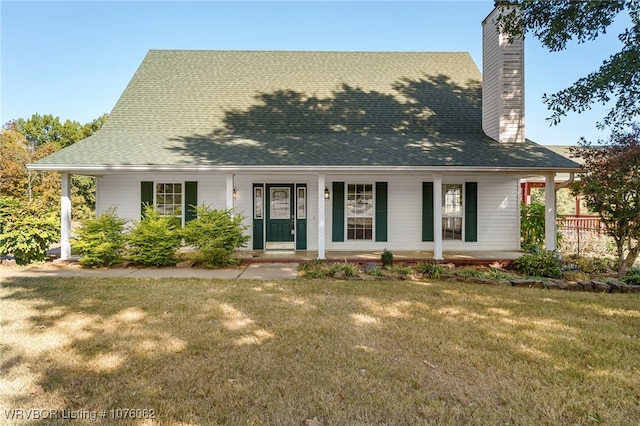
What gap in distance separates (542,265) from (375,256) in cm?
395

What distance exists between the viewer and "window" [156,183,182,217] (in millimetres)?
11008

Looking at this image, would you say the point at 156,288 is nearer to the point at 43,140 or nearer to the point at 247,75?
the point at 247,75

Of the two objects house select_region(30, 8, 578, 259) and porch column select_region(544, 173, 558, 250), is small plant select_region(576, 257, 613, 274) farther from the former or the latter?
house select_region(30, 8, 578, 259)

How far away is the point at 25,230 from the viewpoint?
862 centimetres

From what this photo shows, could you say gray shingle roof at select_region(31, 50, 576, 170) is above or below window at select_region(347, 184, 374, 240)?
above

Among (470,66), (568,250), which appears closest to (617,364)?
(568,250)

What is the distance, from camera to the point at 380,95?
12773 mm

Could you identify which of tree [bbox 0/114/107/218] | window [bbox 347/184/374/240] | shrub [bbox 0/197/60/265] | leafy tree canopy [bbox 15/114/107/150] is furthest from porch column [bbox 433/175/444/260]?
leafy tree canopy [bbox 15/114/107/150]

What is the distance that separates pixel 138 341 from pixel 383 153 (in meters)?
7.53

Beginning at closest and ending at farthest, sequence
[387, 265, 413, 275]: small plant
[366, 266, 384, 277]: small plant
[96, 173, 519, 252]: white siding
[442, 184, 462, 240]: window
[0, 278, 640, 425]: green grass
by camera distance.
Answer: [0, 278, 640, 425]: green grass
[366, 266, 384, 277]: small plant
[387, 265, 413, 275]: small plant
[96, 173, 519, 252]: white siding
[442, 184, 462, 240]: window

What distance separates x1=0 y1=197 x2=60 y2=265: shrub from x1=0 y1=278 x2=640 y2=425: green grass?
118 inches

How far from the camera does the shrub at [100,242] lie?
28.1 ft

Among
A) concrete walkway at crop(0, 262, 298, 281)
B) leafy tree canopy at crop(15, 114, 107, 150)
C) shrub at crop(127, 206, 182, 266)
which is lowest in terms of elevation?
concrete walkway at crop(0, 262, 298, 281)

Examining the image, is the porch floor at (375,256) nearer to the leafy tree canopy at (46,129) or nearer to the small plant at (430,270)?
the small plant at (430,270)
